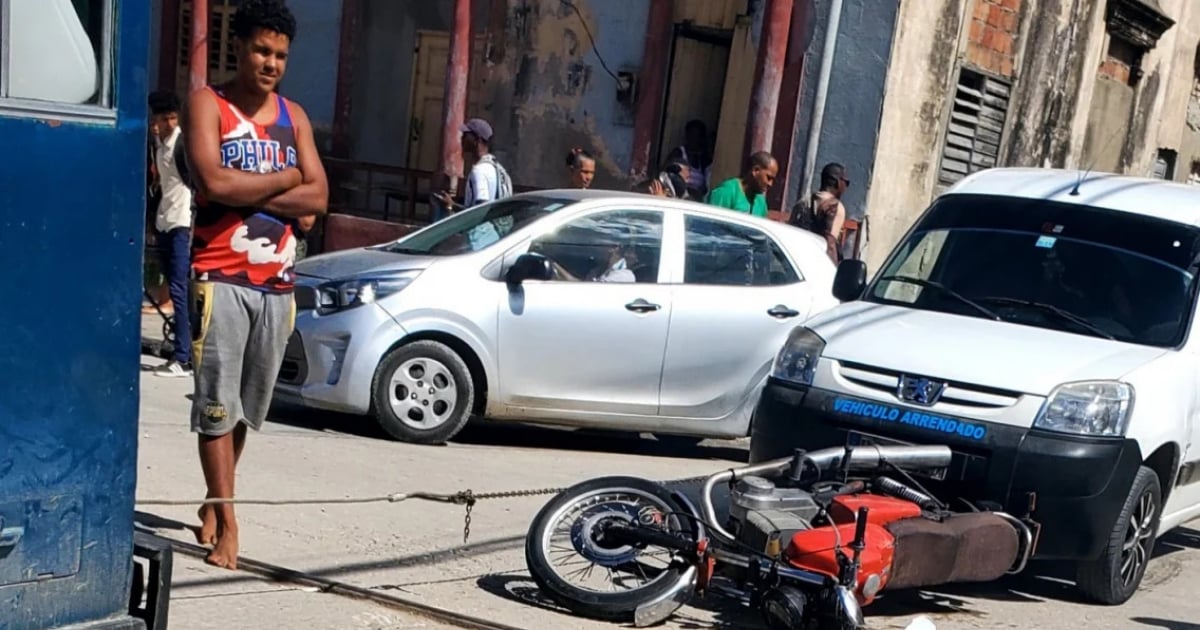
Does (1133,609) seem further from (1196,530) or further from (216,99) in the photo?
(216,99)

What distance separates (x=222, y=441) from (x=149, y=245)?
7.74 meters

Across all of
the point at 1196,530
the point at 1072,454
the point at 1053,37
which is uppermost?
the point at 1053,37

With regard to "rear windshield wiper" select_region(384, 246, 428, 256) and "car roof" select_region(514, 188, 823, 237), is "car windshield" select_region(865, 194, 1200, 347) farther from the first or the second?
"rear windshield wiper" select_region(384, 246, 428, 256)

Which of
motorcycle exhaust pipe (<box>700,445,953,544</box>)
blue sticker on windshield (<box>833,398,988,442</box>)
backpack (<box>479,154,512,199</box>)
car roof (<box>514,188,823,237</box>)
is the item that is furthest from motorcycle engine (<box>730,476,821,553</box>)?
backpack (<box>479,154,512,199</box>)

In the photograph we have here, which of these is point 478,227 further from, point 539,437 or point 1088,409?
point 1088,409

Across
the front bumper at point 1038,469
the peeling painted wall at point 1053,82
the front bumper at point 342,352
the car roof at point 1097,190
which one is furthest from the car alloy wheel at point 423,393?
the peeling painted wall at point 1053,82

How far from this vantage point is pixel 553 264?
875 centimetres

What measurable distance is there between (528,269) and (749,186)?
2942 millimetres

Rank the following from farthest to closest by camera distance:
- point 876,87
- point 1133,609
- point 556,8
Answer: point 556,8 < point 876,87 < point 1133,609

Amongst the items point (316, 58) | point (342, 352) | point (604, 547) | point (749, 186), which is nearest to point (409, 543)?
point (604, 547)

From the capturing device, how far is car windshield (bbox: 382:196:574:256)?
8859mm

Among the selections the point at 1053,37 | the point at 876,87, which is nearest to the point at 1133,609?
the point at 876,87

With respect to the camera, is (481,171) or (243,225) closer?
(243,225)

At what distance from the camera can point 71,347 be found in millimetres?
3338
